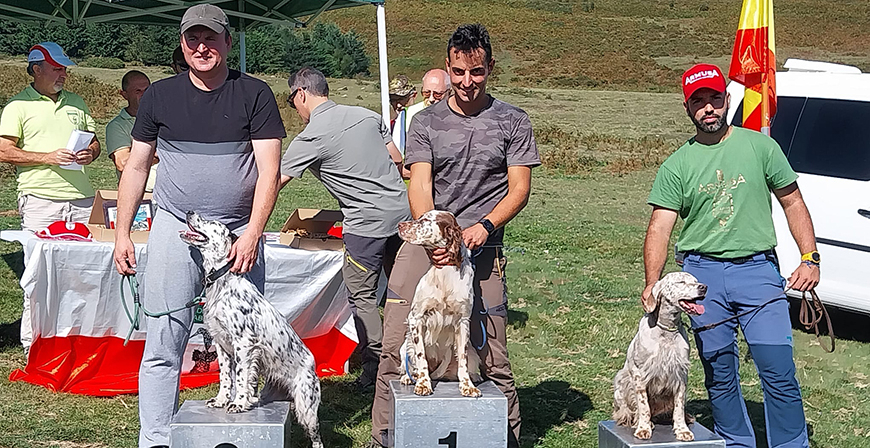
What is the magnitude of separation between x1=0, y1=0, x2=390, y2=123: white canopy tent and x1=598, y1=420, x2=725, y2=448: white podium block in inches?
145

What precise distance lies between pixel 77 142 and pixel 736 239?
4226 millimetres

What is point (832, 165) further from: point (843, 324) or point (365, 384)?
point (365, 384)

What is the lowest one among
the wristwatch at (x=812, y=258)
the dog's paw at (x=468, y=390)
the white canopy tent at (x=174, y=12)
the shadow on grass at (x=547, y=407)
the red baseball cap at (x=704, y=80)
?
the shadow on grass at (x=547, y=407)

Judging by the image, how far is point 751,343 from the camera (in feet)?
12.3

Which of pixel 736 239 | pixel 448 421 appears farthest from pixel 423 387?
pixel 736 239

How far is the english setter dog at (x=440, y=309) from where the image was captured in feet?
12.0

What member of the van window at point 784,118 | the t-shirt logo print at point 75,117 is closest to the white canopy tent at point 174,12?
the t-shirt logo print at point 75,117

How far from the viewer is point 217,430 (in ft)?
11.8

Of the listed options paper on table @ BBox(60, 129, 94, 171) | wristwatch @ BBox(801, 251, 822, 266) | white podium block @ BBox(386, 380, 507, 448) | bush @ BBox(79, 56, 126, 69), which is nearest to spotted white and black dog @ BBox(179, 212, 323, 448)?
white podium block @ BBox(386, 380, 507, 448)

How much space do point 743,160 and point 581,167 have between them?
15.6 m

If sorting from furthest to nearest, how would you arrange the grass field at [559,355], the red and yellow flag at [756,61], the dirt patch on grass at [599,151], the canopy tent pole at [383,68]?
the dirt patch on grass at [599,151]
the canopy tent pole at [383,68]
the red and yellow flag at [756,61]
the grass field at [559,355]

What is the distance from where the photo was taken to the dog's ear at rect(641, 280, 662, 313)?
11.8 feet

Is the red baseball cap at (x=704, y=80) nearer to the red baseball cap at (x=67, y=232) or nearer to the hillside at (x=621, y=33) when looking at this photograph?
the red baseball cap at (x=67, y=232)

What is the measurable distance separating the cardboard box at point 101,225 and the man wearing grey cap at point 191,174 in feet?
4.92
